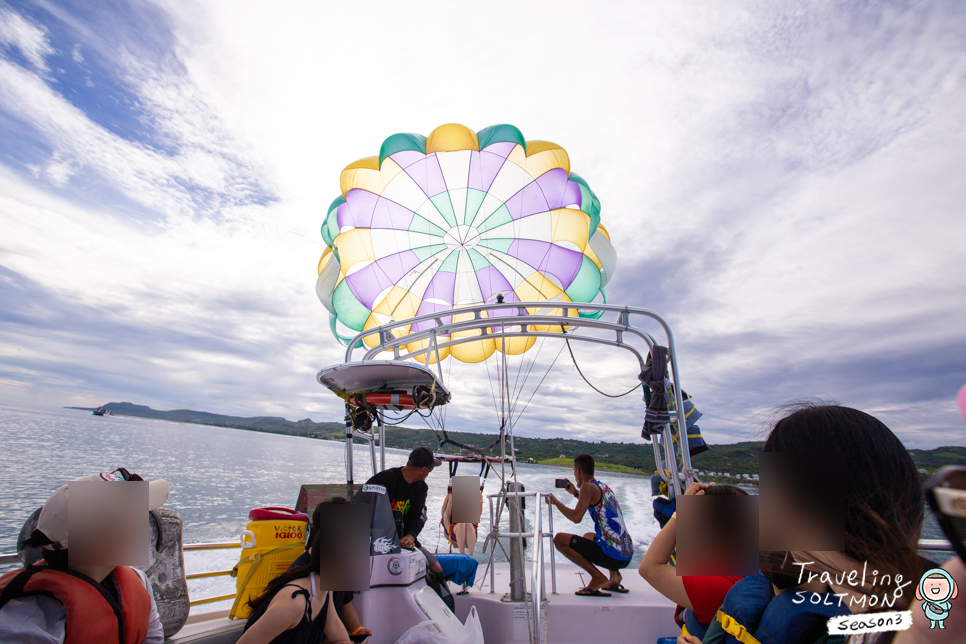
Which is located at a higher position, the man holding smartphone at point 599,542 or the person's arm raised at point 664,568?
the person's arm raised at point 664,568

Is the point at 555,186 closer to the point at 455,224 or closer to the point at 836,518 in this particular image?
the point at 455,224

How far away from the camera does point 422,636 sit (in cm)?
277

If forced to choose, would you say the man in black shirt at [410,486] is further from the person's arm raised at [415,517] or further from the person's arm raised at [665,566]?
the person's arm raised at [665,566]

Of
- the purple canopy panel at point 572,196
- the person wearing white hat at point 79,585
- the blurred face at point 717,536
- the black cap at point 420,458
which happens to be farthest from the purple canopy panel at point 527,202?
the blurred face at point 717,536

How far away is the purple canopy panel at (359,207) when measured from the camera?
628 cm

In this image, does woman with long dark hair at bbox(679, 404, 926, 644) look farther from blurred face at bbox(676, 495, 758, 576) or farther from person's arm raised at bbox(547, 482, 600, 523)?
person's arm raised at bbox(547, 482, 600, 523)

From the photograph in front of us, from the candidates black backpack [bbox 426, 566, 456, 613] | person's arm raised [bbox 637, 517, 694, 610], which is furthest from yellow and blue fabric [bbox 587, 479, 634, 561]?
person's arm raised [bbox 637, 517, 694, 610]

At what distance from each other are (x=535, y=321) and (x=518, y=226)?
2.20m

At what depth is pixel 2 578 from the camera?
147 cm

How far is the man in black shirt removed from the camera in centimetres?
423

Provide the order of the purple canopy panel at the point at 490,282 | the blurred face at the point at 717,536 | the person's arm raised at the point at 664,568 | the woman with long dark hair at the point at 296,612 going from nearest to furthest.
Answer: the blurred face at the point at 717,536, the person's arm raised at the point at 664,568, the woman with long dark hair at the point at 296,612, the purple canopy panel at the point at 490,282

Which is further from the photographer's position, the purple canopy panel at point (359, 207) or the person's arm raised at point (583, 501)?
the purple canopy panel at point (359, 207)

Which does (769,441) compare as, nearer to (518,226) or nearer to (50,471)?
(518,226)

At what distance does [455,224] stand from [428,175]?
749mm
